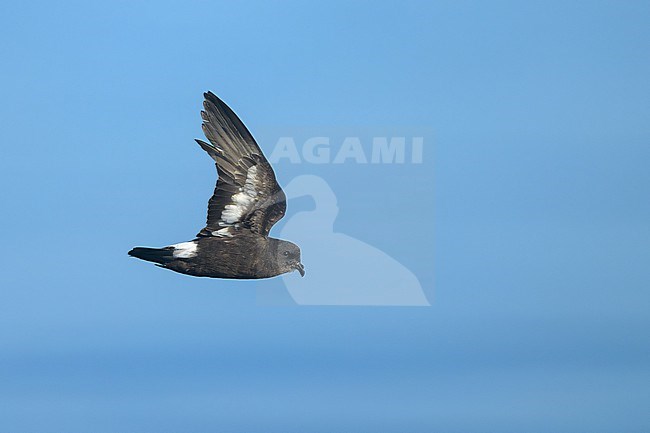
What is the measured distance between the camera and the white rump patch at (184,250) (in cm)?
A: 1122

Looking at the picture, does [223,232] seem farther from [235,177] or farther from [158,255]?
[158,255]

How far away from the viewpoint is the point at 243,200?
1154cm

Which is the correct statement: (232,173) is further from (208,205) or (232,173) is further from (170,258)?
(170,258)

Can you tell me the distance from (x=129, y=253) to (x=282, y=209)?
225cm

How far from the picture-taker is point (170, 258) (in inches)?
439

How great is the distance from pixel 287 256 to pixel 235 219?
99 centimetres

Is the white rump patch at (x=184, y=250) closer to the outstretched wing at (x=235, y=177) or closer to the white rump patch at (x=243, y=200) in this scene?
the outstretched wing at (x=235, y=177)

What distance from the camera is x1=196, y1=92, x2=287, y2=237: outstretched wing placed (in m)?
11.5

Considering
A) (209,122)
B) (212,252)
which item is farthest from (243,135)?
(212,252)

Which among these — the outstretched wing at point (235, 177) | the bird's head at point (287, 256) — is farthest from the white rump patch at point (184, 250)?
the bird's head at point (287, 256)

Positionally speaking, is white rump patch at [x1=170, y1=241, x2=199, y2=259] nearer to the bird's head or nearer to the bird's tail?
the bird's tail

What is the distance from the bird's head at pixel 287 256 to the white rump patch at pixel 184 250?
122 cm

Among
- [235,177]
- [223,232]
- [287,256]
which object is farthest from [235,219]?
[287,256]

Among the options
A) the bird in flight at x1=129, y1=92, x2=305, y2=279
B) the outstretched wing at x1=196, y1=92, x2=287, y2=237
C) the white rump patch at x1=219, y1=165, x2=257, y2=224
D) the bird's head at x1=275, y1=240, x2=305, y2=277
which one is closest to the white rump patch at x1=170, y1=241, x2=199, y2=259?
the bird in flight at x1=129, y1=92, x2=305, y2=279
